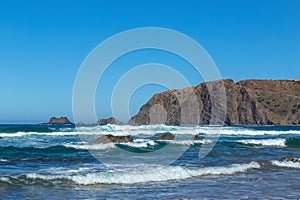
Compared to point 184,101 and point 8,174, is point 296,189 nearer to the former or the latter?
point 8,174

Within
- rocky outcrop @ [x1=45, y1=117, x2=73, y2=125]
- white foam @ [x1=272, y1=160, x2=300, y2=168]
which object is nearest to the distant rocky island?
rocky outcrop @ [x1=45, y1=117, x2=73, y2=125]

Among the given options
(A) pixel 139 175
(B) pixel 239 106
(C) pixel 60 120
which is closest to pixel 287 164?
(A) pixel 139 175

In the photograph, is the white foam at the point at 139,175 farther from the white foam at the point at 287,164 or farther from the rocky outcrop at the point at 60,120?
the rocky outcrop at the point at 60,120

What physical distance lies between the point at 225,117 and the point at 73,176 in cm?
12349

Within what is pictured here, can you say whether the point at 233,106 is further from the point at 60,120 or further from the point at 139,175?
the point at 139,175

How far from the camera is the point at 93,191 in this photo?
12148 millimetres

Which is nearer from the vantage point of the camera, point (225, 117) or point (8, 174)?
point (8, 174)

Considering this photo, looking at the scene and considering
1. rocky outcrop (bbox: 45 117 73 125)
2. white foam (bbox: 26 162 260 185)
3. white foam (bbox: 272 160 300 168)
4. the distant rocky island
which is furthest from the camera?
rocky outcrop (bbox: 45 117 73 125)

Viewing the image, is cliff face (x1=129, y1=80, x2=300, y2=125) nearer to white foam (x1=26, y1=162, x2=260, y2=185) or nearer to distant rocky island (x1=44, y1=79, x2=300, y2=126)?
distant rocky island (x1=44, y1=79, x2=300, y2=126)

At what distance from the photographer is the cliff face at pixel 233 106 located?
134438 mm

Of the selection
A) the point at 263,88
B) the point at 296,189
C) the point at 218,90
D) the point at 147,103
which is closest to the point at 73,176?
the point at 296,189

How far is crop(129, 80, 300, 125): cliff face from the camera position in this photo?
13444 centimetres

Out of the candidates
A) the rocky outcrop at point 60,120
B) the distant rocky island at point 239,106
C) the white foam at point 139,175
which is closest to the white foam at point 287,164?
the white foam at point 139,175

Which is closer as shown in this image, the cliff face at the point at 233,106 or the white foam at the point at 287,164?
the white foam at the point at 287,164
